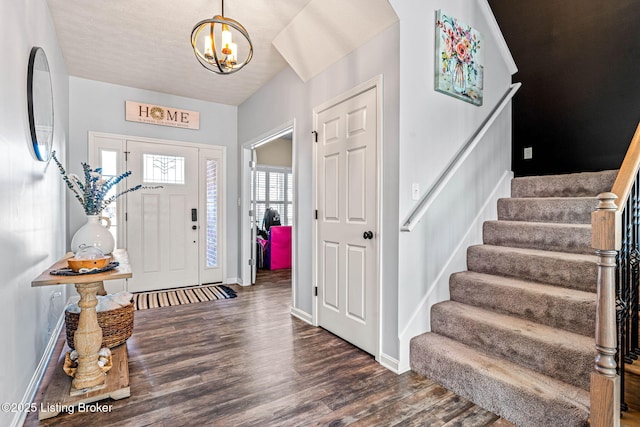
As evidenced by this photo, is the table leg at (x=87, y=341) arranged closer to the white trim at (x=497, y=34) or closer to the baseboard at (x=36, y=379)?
the baseboard at (x=36, y=379)

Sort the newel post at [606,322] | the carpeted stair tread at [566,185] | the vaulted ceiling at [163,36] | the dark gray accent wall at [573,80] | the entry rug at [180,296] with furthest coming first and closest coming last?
the entry rug at [180,296], the dark gray accent wall at [573,80], the carpeted stair tread at [566,185], the vaulted ceiling at [163,36], the newel post at [606,322]

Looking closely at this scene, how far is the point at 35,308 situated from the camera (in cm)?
212

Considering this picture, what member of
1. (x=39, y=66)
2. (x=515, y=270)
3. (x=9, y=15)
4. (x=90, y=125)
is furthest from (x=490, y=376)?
(x=90, y=125)

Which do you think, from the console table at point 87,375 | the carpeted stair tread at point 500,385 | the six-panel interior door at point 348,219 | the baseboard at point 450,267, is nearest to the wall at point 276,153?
the six-panel interior door at point 348,219

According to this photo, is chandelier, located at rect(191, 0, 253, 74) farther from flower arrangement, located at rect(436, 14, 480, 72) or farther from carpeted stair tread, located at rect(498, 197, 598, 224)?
carpeted stair tread, located at rect(498, 197, 598, 224)

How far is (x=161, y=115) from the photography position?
455 centimetres

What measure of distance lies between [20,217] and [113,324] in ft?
3.56

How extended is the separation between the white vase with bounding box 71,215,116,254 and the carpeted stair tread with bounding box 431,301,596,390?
96.6 inches

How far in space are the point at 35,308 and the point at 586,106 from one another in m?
5.01

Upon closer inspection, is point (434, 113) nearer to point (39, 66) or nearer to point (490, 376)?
point (490, 376)

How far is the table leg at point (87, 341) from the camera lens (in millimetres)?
1912

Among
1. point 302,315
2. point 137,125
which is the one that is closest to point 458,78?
point 302,315

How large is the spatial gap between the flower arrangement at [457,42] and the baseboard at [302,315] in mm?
2615

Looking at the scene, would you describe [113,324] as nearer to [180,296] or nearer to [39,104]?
[39,104]
